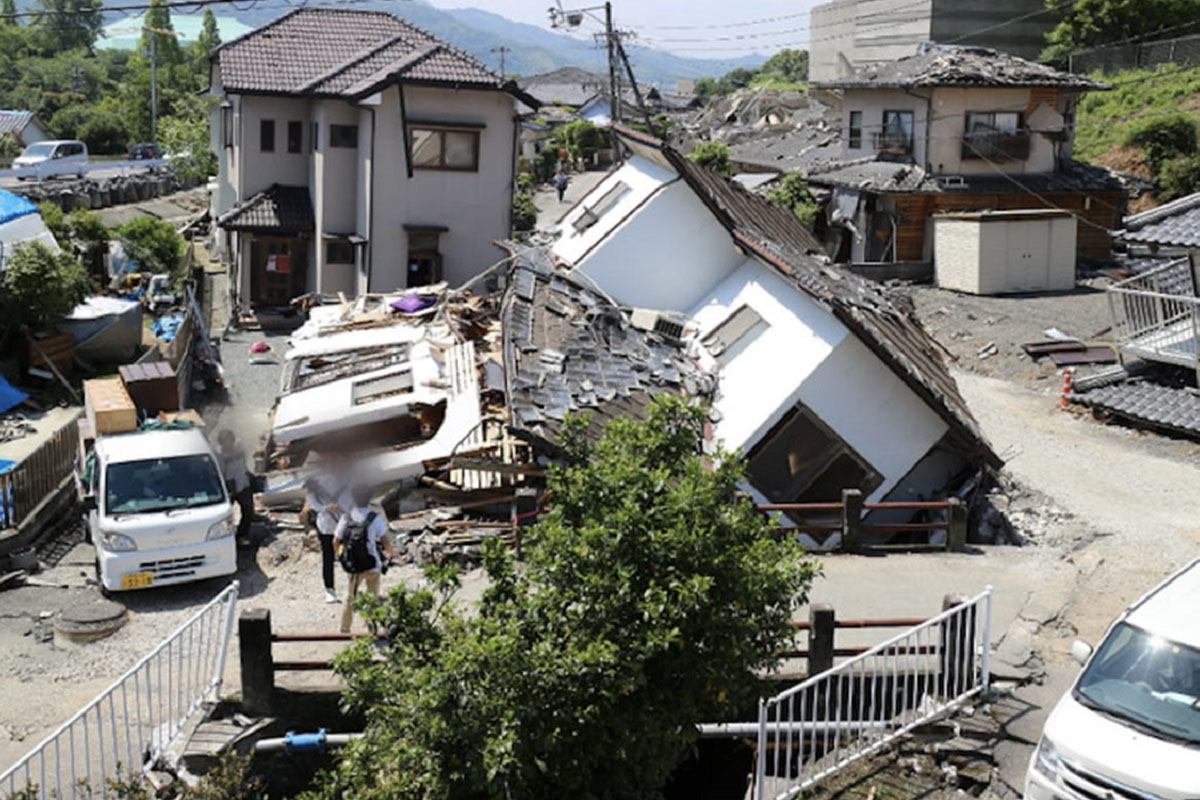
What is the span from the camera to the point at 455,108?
3106 centimetres

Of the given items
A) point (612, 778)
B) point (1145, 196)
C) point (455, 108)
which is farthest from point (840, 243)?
point (612, 778)

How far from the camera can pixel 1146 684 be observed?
9.27 m

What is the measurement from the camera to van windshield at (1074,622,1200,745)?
893 centimetres

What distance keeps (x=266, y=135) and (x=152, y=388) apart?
15.5 m

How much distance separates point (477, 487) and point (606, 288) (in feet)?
22.7

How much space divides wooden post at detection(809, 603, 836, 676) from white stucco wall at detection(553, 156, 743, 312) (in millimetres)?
11193

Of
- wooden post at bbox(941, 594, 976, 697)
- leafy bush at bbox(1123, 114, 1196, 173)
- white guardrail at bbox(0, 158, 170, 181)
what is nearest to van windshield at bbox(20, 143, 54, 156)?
white guardrail at bbox(0, 158, 170, 181)

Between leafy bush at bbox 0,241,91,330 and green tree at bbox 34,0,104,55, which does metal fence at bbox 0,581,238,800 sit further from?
green tree at bbox 34,0,104,55

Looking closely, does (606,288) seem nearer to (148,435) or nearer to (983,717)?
(148,435)

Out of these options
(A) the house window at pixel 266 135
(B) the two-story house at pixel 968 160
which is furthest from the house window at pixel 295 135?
(B) the two-story house at pixel 968 160

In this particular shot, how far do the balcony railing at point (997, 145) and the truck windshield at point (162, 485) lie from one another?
29428mm

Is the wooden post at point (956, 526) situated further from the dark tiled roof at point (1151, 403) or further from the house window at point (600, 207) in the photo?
the house window at point (600, 207)

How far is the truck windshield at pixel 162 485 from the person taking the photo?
48.1ft

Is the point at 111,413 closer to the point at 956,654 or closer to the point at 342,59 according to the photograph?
the point at 956,654
